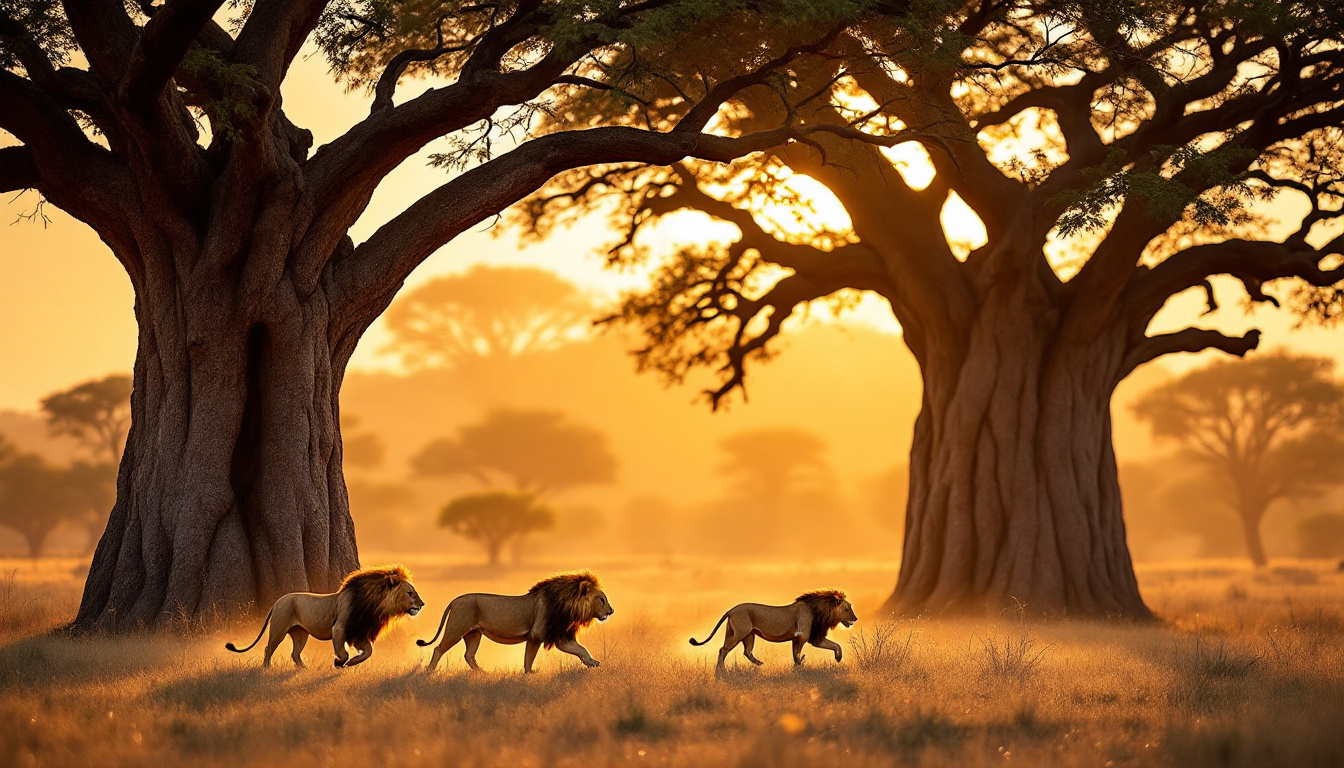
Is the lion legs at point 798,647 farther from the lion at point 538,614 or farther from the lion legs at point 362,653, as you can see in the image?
the lion legs at point 362,653

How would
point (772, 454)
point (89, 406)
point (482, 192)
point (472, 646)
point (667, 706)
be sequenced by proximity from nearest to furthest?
point (667, 706)
point (472, 646)
point (482, 192)
point (89, 406)
point (772, 454)

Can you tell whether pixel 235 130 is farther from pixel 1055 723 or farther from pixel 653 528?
pixel 653 528

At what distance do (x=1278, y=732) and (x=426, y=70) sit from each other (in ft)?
45.1

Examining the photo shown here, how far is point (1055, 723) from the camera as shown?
7238 mm

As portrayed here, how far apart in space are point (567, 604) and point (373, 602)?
1.42m

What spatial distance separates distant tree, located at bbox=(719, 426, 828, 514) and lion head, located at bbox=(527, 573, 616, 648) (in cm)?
4746

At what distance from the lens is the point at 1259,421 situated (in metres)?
44.9

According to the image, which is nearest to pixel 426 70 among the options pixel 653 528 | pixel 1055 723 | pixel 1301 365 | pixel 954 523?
pixel 954 523

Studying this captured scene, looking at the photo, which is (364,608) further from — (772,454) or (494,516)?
(772,454)

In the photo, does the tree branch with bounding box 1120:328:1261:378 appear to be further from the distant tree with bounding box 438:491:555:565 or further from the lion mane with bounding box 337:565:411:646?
the distant tree with bounding box 438:491:555:565

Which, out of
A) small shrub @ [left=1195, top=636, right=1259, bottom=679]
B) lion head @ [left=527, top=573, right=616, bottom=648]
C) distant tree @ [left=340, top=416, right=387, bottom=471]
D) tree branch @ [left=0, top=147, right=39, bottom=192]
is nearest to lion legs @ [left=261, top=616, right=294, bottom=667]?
lion head @ [left=527, top=573, right=616, bottom=648]

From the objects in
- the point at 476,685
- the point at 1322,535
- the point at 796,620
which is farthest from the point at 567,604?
the point at 1322,535

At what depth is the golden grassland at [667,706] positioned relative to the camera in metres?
6.22

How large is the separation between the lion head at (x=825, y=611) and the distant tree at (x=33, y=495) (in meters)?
43.8
